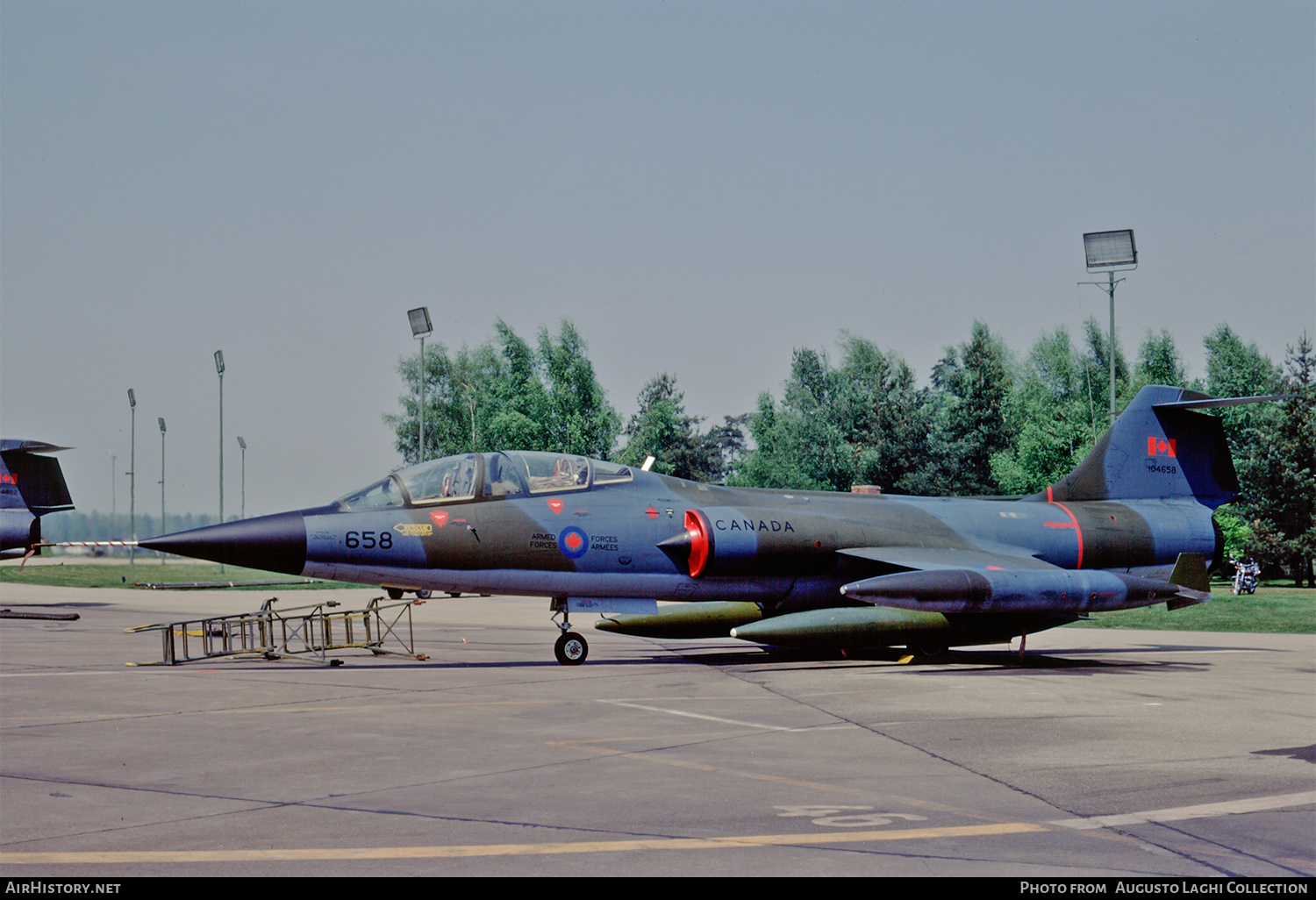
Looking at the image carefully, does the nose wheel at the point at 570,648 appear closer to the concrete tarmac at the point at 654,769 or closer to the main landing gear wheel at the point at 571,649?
the main landing gear wheel at the point at 571,649

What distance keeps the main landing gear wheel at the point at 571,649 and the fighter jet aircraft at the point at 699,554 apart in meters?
0.03

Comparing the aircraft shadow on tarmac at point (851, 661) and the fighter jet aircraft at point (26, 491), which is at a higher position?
the fighter jet aircraft at point (26, 491)

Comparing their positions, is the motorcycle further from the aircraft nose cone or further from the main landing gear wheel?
the aircraft nose cone

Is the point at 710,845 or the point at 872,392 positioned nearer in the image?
the point at 710,845

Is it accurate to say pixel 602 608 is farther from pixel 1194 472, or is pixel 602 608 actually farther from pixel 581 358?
pixel 581 358

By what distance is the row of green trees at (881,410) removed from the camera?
72.4 metres

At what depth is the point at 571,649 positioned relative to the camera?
16.4 metres

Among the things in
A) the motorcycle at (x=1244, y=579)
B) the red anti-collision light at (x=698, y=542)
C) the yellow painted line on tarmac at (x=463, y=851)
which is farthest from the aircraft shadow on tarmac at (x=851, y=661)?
the motorcycle at (x=1244, y=579)

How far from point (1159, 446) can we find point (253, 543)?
15612 mm

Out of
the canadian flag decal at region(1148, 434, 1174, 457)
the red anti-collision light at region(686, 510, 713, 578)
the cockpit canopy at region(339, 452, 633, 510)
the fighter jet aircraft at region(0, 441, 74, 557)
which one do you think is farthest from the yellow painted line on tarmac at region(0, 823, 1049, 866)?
the fighter jet aircraft at region(0, 441, 74, 557)

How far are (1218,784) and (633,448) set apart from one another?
69.6 m

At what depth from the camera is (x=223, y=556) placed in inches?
562

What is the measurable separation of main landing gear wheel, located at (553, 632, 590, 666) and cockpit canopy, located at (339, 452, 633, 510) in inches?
79.9
